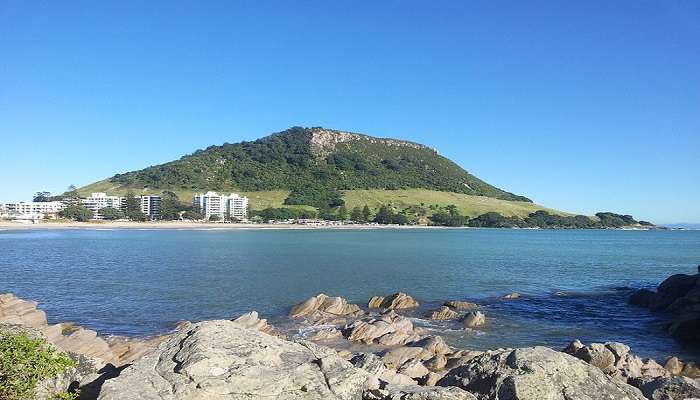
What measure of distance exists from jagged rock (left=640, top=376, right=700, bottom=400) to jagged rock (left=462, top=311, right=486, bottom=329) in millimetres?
20801

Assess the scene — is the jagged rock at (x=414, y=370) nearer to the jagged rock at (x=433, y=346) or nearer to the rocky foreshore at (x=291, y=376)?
the jagged rock at (x=433, y=346)

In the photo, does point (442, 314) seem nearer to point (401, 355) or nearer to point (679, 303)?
point (401, 355)

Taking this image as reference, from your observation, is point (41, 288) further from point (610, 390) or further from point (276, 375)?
point (610, 390)

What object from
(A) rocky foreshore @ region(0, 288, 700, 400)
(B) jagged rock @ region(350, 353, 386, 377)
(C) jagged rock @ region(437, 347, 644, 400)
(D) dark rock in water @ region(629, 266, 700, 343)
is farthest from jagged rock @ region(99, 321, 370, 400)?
(D) dark rock in water @ region(629, 266, 700, 343)

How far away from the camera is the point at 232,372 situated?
9812 mm

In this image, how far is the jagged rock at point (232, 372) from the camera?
9469 millimetres

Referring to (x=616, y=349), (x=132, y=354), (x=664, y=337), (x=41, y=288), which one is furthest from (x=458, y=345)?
(x=41, y=288)

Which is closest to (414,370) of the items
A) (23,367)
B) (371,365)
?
(371,365)

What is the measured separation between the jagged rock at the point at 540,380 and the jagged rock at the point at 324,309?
28.0 metres

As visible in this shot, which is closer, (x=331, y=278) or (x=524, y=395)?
(x=524, y=395)

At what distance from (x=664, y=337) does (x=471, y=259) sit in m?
62.5

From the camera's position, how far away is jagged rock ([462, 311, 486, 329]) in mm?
36688

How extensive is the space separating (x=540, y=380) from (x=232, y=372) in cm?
638

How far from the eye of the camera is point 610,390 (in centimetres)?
1076
